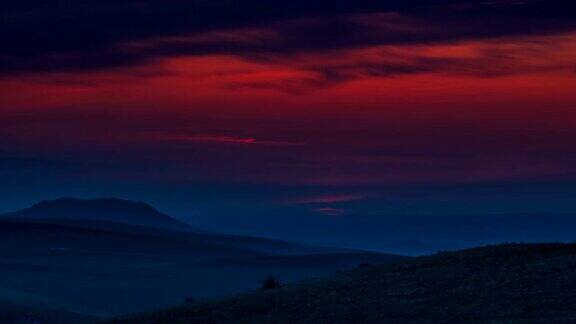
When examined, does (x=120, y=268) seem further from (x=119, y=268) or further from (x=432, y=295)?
(x=432, y=295)

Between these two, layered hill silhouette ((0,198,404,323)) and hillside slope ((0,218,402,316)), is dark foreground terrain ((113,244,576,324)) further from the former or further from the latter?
hillside slope ((0,218,402,316))

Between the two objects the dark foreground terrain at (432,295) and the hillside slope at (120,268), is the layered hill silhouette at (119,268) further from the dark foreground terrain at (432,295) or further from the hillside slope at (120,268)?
the dark foreground terrain at (432,295)

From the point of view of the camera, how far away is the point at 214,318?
35750mm

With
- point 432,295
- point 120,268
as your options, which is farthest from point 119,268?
point 432,295

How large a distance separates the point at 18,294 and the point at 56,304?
656 cm

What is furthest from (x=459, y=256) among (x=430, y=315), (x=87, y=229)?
(x=87, y=229)

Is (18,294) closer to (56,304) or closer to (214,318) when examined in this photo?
(56,304)

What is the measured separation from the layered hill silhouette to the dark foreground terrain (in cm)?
3063

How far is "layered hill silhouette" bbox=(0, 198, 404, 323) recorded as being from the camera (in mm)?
92500

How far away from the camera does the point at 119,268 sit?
127 m

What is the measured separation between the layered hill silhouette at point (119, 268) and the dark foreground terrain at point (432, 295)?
100 ft

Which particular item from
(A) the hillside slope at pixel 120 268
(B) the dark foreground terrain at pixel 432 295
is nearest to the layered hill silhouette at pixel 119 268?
(A) the hillside slope at pixel 120 268

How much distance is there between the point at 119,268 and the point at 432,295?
97.9 m

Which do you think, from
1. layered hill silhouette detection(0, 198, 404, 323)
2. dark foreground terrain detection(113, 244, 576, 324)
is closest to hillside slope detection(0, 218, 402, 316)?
layered hill silhouette detection(0, 198, 404, 323)
